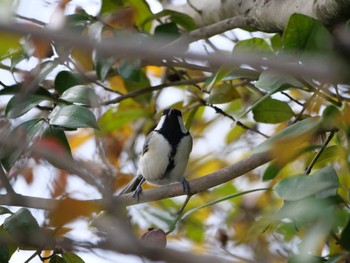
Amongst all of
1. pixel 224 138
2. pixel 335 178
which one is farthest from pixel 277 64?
pixel 224 138

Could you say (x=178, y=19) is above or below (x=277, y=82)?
below

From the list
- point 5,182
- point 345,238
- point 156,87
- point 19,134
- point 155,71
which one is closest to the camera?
point 345,238

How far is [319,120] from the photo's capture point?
1.52m

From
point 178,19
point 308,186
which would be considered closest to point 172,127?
point 178,19

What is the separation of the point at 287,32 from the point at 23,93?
2.41ft

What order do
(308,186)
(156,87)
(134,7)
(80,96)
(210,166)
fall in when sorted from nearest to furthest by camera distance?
1. (308,186)
2. (80,96)
3. (156,87)
4. (134,7)
5. (210,166)

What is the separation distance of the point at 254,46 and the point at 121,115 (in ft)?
3.46

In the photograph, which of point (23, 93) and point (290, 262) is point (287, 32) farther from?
point (23, 93)

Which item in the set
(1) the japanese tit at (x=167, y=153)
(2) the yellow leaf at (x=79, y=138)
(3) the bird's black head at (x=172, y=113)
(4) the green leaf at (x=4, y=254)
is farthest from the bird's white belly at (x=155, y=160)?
(4) the green leaf at (x=4, y=254)

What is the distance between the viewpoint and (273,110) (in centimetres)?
215

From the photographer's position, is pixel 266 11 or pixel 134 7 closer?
pixel 266 11

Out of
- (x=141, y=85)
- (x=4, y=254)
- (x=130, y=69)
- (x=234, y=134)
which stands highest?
(x=130, y=69)

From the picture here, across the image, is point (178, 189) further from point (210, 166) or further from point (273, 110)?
point (210, 166)

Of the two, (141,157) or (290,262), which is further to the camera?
(141,157)
